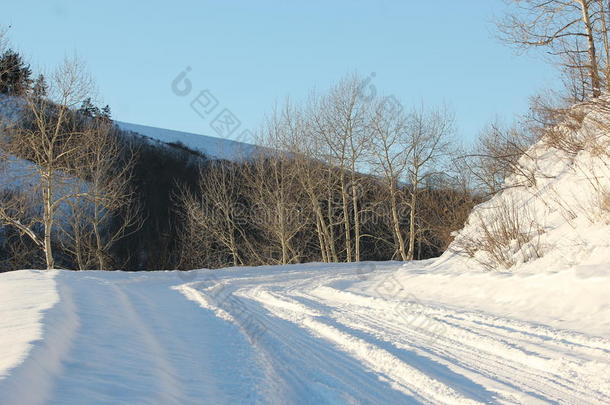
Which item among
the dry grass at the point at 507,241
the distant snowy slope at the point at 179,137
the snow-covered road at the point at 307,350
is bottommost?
the snow-covered road at the point at 307,350

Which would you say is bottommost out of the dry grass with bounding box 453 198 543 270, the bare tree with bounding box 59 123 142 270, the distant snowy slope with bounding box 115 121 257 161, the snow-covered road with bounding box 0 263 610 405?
the snow-covered road with bounding box 0 263 610 405

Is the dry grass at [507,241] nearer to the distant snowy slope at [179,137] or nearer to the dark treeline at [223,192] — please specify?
the dark treeline at [223,192]

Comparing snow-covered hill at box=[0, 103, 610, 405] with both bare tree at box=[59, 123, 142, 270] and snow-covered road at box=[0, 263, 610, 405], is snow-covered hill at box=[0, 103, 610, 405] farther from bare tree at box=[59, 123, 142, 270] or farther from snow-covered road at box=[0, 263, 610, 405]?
bare tree at box=[59, 123, 142, 270]

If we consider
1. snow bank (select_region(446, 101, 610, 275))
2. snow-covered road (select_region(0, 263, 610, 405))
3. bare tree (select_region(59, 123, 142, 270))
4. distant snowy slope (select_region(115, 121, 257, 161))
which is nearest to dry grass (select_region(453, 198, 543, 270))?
snow bank (select_region(446, 101, 610, 275))

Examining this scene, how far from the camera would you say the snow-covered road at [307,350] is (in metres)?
3.92

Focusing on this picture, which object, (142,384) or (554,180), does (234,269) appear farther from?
(142,384)

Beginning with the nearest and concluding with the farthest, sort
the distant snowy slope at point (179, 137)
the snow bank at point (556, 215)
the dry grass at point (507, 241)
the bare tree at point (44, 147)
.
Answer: the snow bank at point (556, 215)
the dry grass at point (507, 241)
the bare tree at point (44, 147)
the distant snowy slope at point (179, 137)

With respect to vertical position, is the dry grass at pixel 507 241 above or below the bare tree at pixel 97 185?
below

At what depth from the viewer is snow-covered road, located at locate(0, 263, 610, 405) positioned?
12.9 feet

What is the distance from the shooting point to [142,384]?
393 centimetres

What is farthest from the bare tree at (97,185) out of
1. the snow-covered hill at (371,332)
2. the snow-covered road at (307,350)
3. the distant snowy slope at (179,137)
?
the distant snowy slope at (179,137)

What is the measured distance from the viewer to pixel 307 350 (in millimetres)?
5590

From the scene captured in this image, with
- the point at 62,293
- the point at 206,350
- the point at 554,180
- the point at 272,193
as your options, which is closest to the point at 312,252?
the point at 272,193

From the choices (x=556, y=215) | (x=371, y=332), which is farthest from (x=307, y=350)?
(x=556, y=215)
